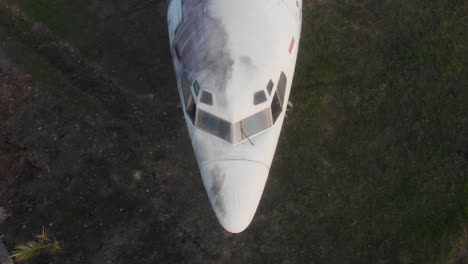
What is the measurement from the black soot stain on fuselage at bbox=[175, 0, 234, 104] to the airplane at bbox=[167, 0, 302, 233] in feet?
0.08

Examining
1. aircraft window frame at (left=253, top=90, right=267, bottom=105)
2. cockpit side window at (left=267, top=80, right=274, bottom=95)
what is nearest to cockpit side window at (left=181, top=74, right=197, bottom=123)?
aircraft window frame at (left=253, top=90, right=267, bottom=105)

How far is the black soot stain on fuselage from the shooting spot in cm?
1002

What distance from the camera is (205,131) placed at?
411 inches


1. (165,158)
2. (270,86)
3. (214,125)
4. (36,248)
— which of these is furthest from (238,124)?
(36,248)

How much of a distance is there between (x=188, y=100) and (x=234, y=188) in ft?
8.89

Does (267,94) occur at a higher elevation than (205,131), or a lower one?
higher

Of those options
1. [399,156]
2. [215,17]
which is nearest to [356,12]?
[399,156]

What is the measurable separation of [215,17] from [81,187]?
777cm

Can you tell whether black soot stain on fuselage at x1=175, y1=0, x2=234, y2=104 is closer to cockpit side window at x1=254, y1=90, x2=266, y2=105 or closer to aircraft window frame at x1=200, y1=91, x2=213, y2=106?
aircraft window frame at x1=200, y1=91, x2=213, y2=106

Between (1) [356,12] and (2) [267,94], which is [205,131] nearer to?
(2) [267,94]

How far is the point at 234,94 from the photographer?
32.6 ft

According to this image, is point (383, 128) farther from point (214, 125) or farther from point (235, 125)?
point (214, 125)

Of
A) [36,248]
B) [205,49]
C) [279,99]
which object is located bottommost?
[36,248]

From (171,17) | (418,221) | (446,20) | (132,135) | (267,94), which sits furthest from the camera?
(446,20)
